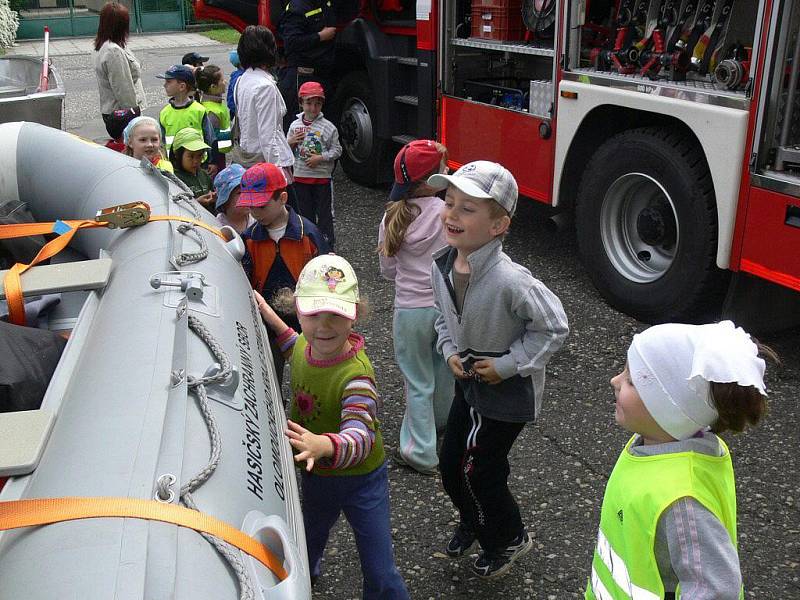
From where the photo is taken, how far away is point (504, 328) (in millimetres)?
2676

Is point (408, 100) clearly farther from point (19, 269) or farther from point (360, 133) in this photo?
point (19, 269)

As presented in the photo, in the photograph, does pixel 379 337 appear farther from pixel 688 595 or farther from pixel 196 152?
pixel 688 595

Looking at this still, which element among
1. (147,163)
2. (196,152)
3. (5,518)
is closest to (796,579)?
(5,518)

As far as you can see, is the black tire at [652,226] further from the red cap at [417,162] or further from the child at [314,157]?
the red cap at [417,162]

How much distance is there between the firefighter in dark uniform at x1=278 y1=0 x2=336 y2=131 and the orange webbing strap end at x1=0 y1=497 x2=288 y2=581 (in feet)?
19.4

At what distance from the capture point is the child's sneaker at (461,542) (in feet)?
10.0

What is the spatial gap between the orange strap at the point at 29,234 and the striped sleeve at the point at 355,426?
3.49ft

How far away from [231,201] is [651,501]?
2554mm

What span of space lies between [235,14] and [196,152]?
4.48 m

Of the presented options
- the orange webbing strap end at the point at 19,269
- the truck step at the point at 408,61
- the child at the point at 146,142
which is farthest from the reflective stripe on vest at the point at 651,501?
the truck step at the point at 408,61

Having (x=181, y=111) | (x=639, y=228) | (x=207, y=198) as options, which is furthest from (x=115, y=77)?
(x=639, y=228)

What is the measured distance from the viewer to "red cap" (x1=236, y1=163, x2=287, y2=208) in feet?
10.6

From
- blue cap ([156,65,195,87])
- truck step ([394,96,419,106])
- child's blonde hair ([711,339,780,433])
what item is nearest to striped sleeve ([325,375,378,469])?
child's blonde hair ([711,339,780,433])

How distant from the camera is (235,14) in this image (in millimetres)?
8781
